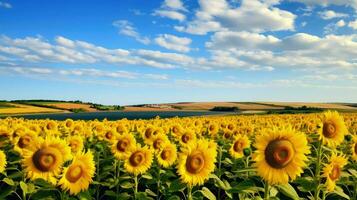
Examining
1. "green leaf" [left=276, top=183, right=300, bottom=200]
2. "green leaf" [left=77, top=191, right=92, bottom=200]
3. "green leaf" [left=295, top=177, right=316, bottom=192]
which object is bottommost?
"green leaf" [left=77, top=191, right=92, bottom=200]

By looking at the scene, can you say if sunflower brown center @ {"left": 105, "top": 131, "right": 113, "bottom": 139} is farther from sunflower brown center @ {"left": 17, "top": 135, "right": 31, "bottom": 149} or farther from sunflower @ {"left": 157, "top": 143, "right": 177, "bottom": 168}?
sunflower @ {"left": 157, "top": 143, "right": 177, "bottom": 168}

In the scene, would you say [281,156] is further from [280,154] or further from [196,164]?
[196,164]

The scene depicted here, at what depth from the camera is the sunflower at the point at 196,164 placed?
22.8ft

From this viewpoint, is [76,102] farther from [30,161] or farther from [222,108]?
[30,161]

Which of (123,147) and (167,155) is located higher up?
(123,147)

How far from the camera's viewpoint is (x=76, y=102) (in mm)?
113500

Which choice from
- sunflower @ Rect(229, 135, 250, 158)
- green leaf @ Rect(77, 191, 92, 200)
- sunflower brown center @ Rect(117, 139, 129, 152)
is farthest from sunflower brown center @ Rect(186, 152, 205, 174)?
sunflower @ Rect(229, 135, 250, 158)

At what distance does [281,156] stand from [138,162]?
402 cm

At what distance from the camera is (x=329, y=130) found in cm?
764

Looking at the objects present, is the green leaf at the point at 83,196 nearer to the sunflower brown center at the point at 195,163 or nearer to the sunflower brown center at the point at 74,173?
the sunflower brown center at the point at 74,173

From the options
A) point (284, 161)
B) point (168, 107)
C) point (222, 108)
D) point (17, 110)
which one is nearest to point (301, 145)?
point (284, 161)

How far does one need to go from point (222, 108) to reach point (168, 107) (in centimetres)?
2156

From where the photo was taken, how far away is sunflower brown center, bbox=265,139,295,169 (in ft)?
17.5

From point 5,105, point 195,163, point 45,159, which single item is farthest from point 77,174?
point 5,105
